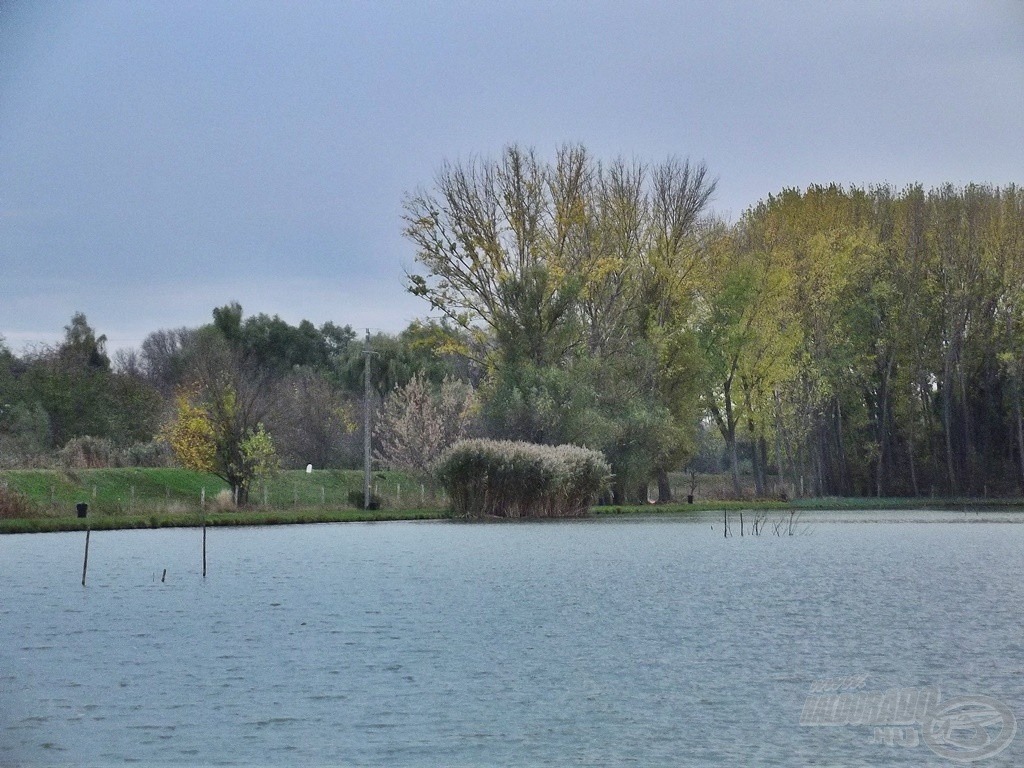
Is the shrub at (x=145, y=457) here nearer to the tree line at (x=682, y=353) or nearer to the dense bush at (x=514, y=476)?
the tree line at (x=682, y=353)

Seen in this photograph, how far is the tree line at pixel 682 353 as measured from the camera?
2179 inches

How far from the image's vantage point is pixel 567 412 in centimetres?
5334

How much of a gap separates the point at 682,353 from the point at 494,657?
45930mm

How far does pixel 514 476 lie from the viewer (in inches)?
1895

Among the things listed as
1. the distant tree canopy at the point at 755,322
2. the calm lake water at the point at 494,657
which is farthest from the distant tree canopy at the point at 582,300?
the calm lake water at the point at 494,657

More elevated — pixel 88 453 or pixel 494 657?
pixel 88 453

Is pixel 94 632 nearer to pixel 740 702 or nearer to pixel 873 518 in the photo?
pixel 740 702

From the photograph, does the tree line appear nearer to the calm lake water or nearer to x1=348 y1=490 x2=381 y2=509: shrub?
x1=348 y1=490 x2=381 y2=509: shrub

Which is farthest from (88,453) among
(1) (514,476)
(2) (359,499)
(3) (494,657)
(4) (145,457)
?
(3) (494,657)

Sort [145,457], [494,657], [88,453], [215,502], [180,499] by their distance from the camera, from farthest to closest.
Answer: [145,457], [88,453], [180,499], [215,502], [494,657]

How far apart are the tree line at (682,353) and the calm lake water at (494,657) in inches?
1003

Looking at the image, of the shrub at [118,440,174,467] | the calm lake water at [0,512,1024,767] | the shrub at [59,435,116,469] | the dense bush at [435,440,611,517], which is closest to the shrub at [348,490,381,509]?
the dense bush at [435,440,611,517]

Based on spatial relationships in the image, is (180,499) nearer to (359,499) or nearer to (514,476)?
(359,499)

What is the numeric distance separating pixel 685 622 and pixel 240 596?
7147 millimetres
